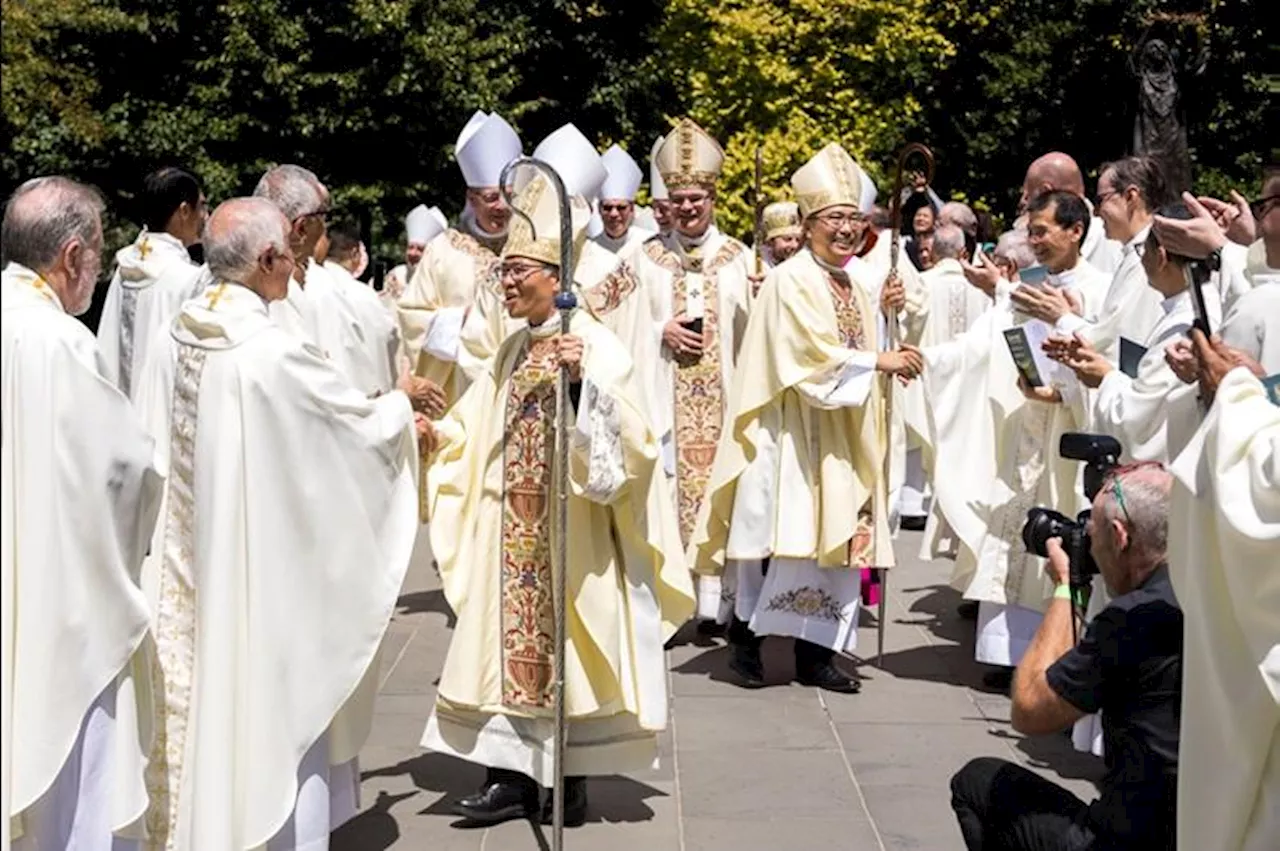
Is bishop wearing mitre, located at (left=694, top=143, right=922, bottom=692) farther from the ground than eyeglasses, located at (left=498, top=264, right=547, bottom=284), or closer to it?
closer to it

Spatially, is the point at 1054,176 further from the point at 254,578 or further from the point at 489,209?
the point at 254,578

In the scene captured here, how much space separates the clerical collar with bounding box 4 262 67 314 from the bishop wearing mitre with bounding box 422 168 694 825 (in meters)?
1.74

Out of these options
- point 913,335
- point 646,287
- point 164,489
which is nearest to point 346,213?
point 913,335

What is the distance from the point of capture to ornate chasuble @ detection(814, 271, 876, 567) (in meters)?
8.20

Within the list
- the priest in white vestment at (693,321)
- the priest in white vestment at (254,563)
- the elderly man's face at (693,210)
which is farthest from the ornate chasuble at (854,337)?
the priest in white vestment at (254,563)

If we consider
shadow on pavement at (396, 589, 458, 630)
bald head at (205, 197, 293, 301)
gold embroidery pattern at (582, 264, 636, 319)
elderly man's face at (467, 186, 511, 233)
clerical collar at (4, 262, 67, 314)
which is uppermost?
elderly man's face at (467, 186, 511, 233)

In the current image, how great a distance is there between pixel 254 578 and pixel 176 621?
0.26 metres

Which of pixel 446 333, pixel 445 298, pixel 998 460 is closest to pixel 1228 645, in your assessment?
pixel 998 460

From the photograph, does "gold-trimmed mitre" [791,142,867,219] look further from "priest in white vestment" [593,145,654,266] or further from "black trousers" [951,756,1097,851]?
"black trousers" [951,756,1097,851]

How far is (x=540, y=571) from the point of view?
→ 6242 millimetres

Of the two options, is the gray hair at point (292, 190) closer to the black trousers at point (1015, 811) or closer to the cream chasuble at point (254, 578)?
the cream chasuble at point (254, 578)

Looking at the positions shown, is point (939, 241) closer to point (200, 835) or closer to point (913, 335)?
point (913, 335)

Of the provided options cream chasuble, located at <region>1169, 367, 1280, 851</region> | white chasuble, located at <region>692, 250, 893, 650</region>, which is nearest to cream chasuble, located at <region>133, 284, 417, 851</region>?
cream chasuble, located at <region>1169, 367, 1280, 851</region>

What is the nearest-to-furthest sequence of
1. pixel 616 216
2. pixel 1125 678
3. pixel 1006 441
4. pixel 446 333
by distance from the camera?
pixel 1125 678 → pixel 1006 441 → pixel 446 333 → pixel 616 216
